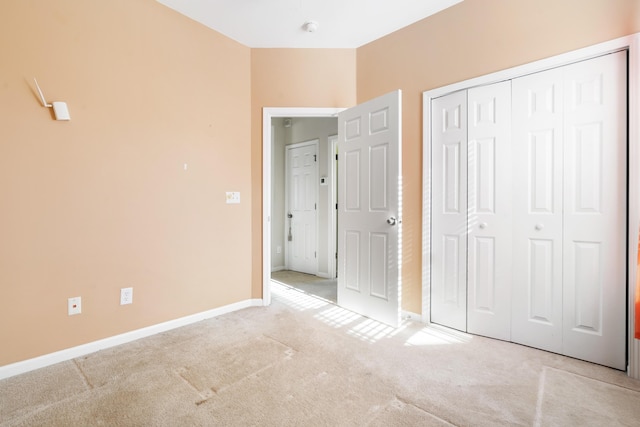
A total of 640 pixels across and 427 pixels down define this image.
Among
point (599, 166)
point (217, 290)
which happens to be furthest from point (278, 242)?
point (599, 166)

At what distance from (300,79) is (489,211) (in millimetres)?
2203

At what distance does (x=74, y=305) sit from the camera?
2100 millimetres

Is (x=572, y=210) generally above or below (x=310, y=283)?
above

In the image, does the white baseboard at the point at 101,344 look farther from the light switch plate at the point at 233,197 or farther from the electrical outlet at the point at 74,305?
the light switch plate at the point at 233,197

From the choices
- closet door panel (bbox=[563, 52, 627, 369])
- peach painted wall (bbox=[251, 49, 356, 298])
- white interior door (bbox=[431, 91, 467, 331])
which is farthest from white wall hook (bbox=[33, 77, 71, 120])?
closet door panel (bbox=[563, 52, 627, 369])

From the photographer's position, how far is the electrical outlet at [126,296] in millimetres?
2318

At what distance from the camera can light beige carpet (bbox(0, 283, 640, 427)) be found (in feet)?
4.91

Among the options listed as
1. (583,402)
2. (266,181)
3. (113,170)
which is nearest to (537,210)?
(583,402)

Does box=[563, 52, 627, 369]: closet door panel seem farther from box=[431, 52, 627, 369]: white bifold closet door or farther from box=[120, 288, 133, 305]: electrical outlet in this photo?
box=[120, 288, 133, 305]: electrical outlet

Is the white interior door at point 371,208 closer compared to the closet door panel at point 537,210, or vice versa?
the closet door panel at point 537,210

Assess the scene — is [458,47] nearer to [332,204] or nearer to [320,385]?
[332,204]

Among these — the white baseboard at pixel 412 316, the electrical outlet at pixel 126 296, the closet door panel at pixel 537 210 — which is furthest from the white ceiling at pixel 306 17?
the white baseboard at pixel 412 316

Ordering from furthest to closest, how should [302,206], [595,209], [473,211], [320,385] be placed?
1. [302,206]
2. [473,211]
3. [595,209]
4. [320,385]

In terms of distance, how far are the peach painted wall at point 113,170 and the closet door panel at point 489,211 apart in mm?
2163
